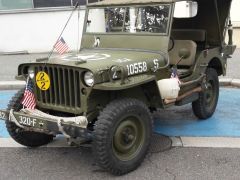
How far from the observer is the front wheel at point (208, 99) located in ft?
21.5

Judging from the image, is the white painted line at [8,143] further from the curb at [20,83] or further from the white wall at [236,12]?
the white wall at [236,12]

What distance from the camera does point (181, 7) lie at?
6.87 m

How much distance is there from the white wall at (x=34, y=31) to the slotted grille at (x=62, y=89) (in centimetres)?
918

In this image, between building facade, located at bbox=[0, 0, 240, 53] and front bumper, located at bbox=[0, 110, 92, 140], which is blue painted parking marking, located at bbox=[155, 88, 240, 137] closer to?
front bumper, located at bbox=[0, 110, 92, 140]

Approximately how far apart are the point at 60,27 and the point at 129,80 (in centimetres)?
975

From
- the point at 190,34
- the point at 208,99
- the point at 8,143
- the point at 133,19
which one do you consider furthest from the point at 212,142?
the point at 8,143

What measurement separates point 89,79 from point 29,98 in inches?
37.3

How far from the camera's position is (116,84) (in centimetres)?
461

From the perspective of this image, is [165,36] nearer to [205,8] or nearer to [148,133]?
[148,133]

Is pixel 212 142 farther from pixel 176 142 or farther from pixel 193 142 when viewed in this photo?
pixel 176 142

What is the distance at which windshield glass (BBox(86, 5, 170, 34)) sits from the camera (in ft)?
18.8

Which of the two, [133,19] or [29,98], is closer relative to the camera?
[29,98]

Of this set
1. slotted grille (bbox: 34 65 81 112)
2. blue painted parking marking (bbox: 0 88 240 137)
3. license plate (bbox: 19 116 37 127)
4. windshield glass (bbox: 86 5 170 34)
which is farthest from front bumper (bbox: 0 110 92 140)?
windshield glass (bbox: 86 5 170 34)

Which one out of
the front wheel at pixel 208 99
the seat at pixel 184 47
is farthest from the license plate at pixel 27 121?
the front wheel at pixel 208 99
